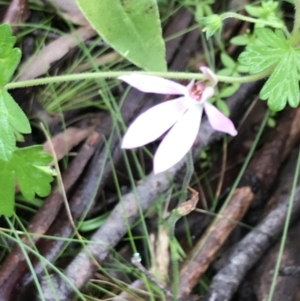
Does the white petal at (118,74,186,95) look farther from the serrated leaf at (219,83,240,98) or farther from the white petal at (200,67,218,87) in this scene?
the serrated leaf at (219,83,240,98)

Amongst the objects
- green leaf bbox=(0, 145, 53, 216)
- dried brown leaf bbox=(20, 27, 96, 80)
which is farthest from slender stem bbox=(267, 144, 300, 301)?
dried brown leaf bbox=(20, 27, 96, 80)

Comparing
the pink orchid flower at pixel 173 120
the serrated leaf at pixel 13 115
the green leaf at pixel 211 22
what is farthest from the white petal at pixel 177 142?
the serrated leaf at pixel 13 115

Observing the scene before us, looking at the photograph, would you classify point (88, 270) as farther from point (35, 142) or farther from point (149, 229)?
point (35, 142)

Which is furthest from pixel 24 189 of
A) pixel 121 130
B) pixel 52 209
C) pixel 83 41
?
pixel 83 41

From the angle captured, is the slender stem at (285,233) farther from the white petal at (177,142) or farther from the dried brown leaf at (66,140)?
the dried brown leaf at (66,140)

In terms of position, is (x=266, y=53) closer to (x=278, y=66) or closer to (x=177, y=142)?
(x=278, y=66)

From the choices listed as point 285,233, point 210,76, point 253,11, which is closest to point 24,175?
point 210,76
